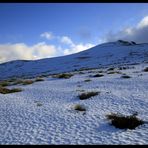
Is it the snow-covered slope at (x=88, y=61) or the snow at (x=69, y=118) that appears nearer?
the snow at (x=69, y=118)

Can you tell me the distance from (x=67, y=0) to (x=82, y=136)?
17.0 ft

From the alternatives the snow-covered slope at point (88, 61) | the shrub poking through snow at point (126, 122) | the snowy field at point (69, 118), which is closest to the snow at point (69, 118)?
the snowy field at point (69, 118)

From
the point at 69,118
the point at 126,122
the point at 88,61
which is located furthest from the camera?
the point at 88,61

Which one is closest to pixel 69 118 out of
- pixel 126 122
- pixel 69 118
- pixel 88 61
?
pixel 69 118

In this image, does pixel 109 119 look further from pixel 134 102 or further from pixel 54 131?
pixel 134 102

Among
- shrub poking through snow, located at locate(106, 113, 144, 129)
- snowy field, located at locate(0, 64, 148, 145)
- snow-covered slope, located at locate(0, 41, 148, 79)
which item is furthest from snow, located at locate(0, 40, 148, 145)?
snow-covered slope, located at locate(0, 41, 148, 79)

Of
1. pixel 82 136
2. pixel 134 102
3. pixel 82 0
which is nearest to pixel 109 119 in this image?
pixel 82 136

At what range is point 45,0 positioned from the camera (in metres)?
9.22

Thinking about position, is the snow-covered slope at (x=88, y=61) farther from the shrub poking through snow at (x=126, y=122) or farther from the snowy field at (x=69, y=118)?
the shrub poking through snow at (x=126, y=122)

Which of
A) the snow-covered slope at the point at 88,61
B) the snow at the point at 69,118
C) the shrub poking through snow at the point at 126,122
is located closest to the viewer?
the snow at the point at 69,118

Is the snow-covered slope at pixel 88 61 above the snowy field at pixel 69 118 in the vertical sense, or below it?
above

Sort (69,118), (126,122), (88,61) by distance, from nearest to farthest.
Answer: (126,122) < (69,118) < (88,61)

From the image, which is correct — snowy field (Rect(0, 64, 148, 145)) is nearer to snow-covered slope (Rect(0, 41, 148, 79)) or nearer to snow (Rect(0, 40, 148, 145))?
snow (Rect(0, 40, 148, 145))

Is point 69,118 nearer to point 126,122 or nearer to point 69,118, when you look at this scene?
point 69,118
